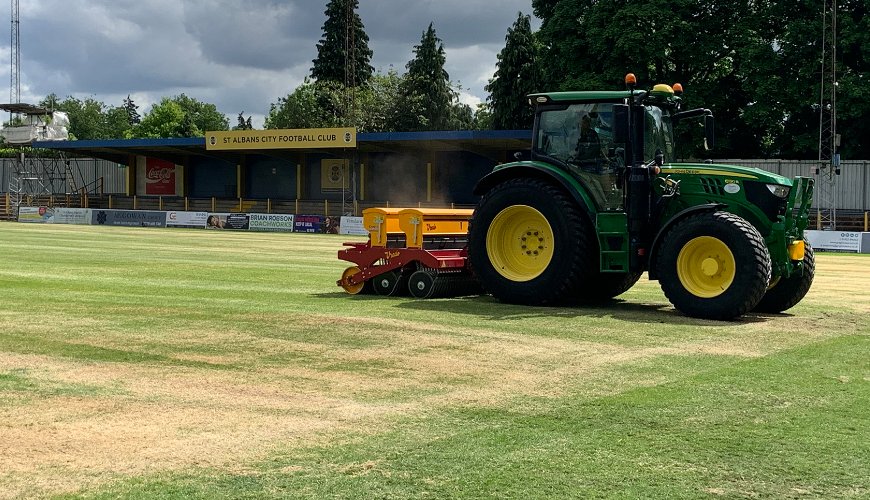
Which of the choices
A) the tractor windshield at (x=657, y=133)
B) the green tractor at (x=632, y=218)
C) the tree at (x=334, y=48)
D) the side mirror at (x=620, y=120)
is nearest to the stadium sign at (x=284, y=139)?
the tree at (x=334, y=48)

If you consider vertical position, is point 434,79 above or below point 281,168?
above

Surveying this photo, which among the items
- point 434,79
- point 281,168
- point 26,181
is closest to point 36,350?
point 281,168

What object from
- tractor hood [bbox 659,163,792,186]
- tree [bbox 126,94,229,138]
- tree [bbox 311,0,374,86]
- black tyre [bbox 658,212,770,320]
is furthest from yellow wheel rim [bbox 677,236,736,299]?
tree [bbox 126,94,229,138]

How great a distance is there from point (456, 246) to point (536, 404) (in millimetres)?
8474

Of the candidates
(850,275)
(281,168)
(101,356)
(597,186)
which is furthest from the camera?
(281,168)

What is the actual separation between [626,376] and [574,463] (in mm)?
2834

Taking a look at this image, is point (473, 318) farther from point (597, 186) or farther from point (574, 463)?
point (574, 463)

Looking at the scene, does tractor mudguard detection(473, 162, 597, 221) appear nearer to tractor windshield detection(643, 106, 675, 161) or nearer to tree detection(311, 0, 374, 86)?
tractor windshield detection(643, 106, 675, 161)

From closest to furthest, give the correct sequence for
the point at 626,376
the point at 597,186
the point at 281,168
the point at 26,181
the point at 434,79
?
the point at 626,376
the point at 597,186
the point at 281,168
the point at 26,181
the point at 434,79

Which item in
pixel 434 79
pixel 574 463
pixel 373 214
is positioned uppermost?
pixel 434 79

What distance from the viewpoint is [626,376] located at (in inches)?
325

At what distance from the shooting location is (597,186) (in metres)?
13.1

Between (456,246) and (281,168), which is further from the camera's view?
(281,168)

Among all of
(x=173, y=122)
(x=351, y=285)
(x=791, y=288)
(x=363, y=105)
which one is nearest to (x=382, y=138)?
(x=363, y=105)
